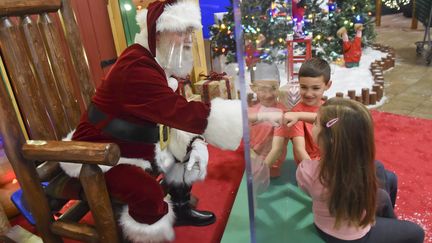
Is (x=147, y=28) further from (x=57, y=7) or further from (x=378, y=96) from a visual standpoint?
(x=378, y=96)

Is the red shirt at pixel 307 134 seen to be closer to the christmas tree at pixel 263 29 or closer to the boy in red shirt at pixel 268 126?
the boy in red shirt at pixel 268 126

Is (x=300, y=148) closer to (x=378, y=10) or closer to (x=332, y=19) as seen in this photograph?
(x=332, y=19)

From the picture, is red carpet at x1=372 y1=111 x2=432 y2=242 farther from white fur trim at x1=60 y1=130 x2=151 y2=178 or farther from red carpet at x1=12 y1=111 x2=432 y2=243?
white fur trim at x1=60 y1=130 x2=151 y2=178

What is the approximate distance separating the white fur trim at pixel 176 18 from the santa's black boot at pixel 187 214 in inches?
25.9

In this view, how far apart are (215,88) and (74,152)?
1801 mm

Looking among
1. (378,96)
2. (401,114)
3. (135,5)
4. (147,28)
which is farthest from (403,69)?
(147,28)

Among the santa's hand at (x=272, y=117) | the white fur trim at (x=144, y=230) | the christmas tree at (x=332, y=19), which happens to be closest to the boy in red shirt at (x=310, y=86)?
the santa's hand at (x=272, y=117)

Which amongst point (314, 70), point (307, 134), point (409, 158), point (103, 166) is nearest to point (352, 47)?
point (409, 158)

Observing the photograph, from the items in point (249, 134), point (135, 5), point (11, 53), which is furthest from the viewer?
point (135, 5)

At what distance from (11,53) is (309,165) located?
3.45 ft

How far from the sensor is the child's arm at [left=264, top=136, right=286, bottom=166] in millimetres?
1079

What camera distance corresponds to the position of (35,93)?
3.89ft

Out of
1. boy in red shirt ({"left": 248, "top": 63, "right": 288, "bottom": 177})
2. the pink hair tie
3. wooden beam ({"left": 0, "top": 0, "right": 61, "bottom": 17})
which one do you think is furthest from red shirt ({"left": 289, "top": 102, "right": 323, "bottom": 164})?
wooden beam ({"left": 0, "top": 0, "right": 61, "bottom": 17})

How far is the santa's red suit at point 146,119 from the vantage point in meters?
1.05
